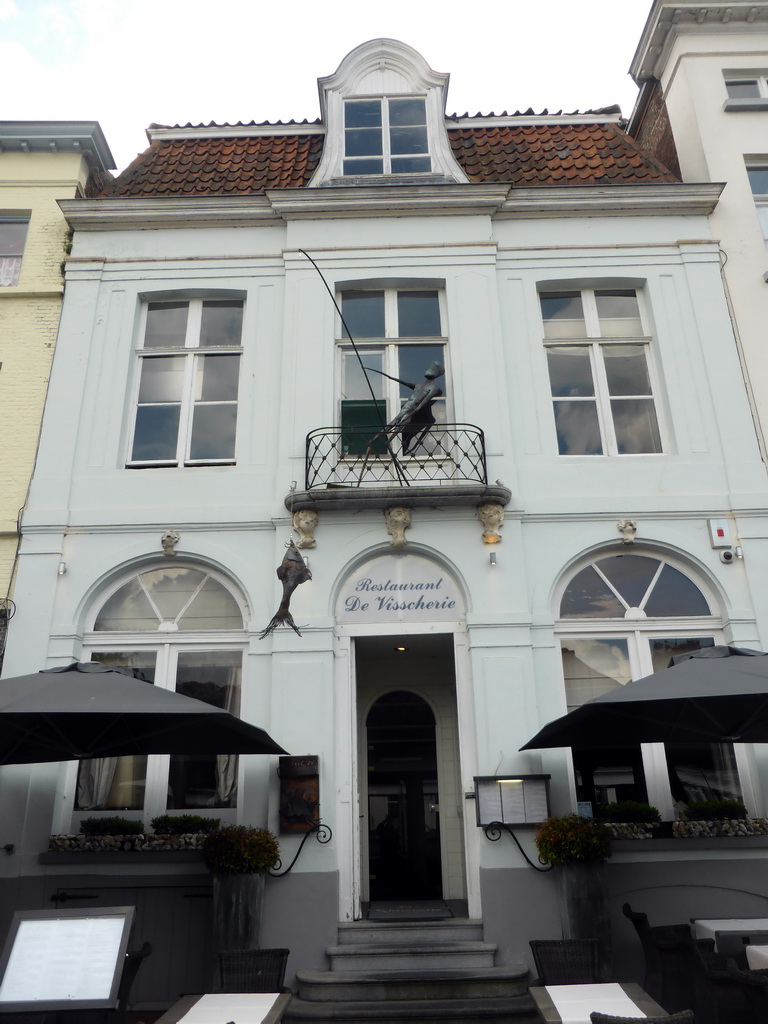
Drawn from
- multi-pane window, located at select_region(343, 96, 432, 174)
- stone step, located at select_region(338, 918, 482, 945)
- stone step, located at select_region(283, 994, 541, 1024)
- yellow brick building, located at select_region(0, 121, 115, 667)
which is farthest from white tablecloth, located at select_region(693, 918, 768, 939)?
multi-pane window, located at select_region(343, 96, 432, 174)

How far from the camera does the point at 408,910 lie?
9.38 m

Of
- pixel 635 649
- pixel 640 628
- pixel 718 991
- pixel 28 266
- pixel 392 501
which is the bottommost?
pixel 718 991

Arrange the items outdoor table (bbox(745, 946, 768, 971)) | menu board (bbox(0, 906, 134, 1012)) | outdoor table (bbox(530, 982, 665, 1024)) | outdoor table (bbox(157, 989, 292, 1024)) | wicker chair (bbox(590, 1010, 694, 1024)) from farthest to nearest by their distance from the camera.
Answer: outdoor table (bbox(745, 946, 768, 971)) < menu board (bbox(0, 906, 134, 1012)) < outdoor table (bbox(157, 989, 292, 1024)) < outdoor table (bbox(530, 982, 665, 1024)) < wicker chair (bbox(590, 1010, 694, 1024))

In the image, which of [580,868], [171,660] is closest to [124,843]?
[171,660]

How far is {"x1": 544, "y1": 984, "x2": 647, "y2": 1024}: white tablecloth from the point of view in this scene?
4945 mm

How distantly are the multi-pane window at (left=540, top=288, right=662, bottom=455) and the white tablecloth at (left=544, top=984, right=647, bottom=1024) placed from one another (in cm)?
646

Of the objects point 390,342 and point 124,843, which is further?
point 390,342

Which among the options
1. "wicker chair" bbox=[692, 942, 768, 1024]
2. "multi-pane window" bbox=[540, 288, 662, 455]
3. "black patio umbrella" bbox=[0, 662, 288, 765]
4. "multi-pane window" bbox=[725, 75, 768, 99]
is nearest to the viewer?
"wicker chair" bbox=[692, 942, 768, 1024]

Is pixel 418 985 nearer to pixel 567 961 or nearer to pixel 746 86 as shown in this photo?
pixel 567 961

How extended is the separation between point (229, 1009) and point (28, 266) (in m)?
10.1

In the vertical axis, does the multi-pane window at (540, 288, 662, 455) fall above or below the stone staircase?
above

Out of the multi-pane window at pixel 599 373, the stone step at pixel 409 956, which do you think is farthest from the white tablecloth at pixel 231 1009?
the multi-pane window at pixel 599 373

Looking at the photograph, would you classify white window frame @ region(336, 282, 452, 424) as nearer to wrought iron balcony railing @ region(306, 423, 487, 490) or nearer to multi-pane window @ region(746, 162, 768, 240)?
wrought iron balcony railing @ region(306, 423, 487, 490)

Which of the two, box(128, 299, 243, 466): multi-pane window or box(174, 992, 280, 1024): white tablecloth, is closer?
box(174, 992, 280, 1024): white tablecloth
